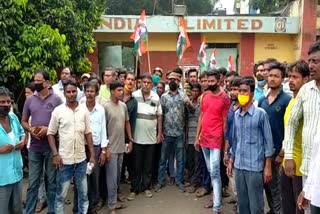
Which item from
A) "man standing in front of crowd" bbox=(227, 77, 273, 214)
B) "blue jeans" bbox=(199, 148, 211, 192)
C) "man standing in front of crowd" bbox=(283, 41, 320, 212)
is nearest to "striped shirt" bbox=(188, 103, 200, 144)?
"blue jeans" bbox=(199, 148, 211, 192)

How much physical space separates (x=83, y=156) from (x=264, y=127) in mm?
2126

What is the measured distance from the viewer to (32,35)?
7664 millimetres

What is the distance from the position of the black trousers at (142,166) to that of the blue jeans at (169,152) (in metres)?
0.22

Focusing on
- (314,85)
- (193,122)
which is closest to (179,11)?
(193,122)

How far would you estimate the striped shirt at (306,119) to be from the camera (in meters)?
3.11

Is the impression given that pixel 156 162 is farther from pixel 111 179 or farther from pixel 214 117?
pixel 214 117

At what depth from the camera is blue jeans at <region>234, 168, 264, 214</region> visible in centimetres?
395

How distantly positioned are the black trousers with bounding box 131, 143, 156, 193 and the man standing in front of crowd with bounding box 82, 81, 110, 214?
2.95ft

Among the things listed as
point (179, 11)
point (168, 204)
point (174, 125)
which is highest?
point (179, 11)

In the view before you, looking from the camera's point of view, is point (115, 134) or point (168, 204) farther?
point (168, 204)

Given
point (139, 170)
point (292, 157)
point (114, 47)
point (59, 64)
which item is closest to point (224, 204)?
point (139, 170)

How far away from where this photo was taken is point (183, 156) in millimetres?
6262

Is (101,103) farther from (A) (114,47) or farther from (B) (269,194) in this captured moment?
(A) (114,47)

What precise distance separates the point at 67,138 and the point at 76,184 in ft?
2.00
